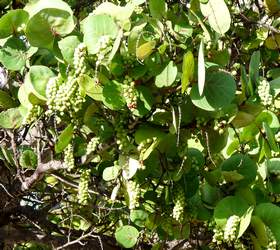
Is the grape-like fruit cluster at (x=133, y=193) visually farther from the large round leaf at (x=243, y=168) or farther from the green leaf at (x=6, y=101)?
the green leaf at (x=6, y=101)

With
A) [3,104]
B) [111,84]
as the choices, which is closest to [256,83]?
[111,84]

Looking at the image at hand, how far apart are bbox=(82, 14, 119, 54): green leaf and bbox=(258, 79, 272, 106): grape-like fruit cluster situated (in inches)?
13.3

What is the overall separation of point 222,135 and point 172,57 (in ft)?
0.83

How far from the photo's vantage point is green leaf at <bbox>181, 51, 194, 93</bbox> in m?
1.15

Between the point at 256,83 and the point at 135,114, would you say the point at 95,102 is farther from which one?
the point at 256,83

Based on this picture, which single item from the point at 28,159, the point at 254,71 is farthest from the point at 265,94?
the point at 28,159

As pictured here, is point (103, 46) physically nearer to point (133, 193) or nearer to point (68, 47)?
point (68, 47)

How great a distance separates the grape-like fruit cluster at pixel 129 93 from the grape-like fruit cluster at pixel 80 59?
9 centimetres

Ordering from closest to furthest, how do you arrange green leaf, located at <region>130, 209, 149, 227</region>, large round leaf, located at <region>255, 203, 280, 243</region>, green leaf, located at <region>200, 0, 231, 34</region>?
green leaf, located at <region>200, 0, 231, 34</region>, large round leaf, located at <region>255, 203, 280, 243</region>, green leaf, located at <region>130, 209, 149, 227</region>

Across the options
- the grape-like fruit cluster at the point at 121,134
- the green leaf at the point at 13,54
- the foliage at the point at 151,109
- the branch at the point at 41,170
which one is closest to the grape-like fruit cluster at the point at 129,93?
the foliage at the point at 151,109

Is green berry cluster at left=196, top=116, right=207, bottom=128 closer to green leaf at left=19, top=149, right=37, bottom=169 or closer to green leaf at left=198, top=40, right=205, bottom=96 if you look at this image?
green leaf at left=198, top=40, right=205, bottom=96

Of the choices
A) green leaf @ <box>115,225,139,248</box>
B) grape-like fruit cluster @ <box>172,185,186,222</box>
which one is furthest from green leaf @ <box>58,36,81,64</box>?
green leaf @ <box>115,225,139,248</box>

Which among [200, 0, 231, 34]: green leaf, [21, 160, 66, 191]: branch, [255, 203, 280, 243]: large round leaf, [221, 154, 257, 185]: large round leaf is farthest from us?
[21, 160, 66, 191]: branch

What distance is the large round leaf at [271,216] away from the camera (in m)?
1.35
